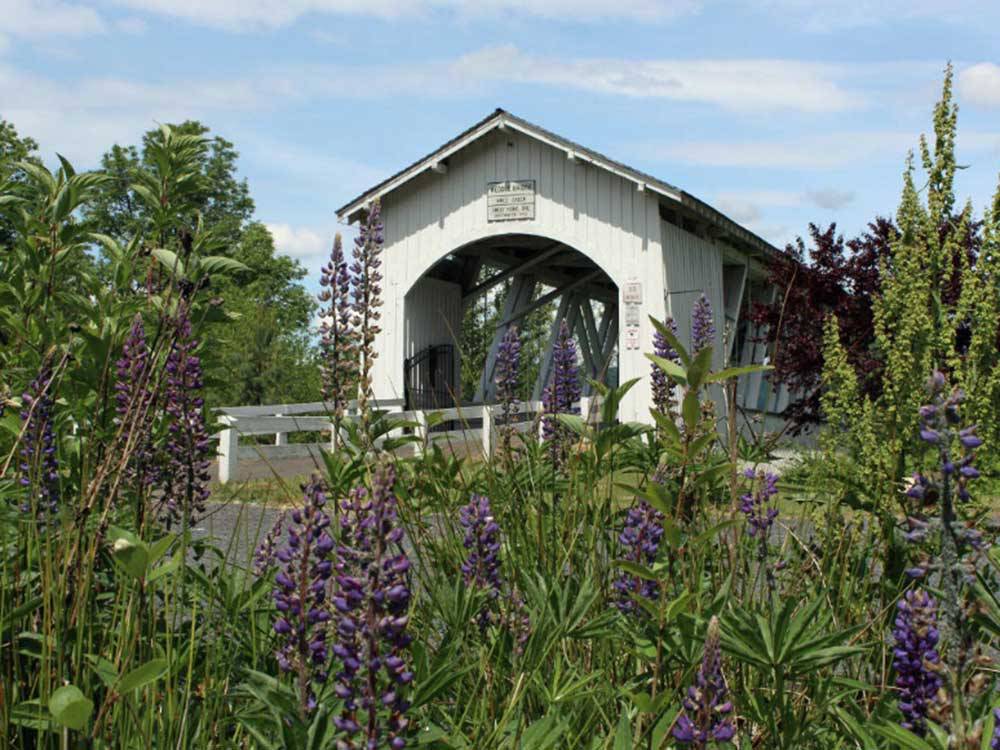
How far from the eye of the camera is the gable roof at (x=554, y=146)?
1544cm

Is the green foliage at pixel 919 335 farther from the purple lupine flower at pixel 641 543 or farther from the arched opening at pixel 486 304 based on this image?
the arched opening at pixel 486 304

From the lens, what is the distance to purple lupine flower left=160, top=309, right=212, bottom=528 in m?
2.44

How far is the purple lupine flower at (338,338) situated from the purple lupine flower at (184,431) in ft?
1.17

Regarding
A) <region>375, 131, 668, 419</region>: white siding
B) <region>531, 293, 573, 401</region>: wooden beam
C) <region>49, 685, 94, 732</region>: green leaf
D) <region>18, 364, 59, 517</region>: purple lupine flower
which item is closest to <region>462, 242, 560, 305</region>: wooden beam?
<region>531, 293, 573, 401</region>: wooden beam

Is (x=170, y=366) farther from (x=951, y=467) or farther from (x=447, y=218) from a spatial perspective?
(x=447, y=218)

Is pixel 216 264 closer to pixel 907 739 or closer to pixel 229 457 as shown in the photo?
pixel 907 739

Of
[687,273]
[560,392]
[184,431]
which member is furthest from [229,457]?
[184,431]

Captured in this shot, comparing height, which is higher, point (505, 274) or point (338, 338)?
point (505, 274)

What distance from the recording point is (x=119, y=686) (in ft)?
5.35

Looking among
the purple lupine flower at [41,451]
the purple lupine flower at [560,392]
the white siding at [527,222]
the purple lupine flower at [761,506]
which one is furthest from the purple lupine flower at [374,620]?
the white siding at [527,222]

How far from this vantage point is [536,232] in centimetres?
1675

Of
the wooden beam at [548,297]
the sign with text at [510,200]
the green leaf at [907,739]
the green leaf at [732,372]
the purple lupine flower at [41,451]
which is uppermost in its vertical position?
the sign with text at [510,200]

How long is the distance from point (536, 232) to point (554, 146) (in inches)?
56.1

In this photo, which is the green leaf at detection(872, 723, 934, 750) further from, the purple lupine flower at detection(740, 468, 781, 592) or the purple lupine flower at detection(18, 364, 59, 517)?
the purple lupine flower at detection(18, 364, 59, 517)
